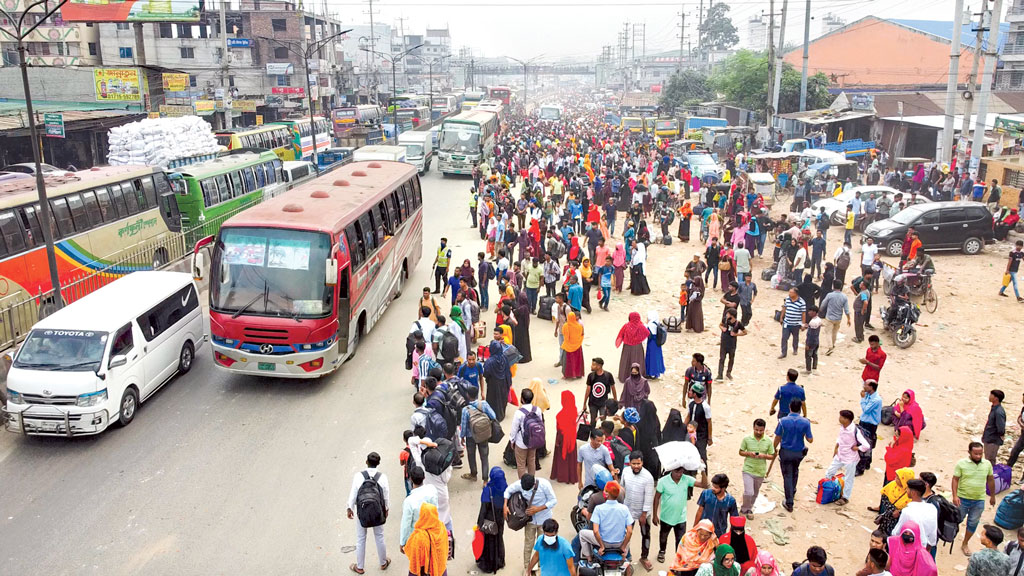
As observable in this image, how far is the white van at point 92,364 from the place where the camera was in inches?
407

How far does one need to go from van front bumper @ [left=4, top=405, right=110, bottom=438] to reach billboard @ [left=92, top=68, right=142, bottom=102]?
34749 mm

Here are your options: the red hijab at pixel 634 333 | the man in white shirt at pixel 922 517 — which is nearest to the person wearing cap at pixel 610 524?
the man in white shirt at pixel 922 517

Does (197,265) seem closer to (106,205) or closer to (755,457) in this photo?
(106,205)

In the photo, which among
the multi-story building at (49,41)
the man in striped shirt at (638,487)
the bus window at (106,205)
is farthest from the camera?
the multi-story building at (49,41)

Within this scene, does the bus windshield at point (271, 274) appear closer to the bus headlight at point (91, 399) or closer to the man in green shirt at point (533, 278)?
the bus headlight at point (91, 399)

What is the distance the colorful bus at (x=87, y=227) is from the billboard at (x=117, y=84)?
2361 centimetres

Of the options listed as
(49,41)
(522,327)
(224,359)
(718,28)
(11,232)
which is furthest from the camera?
(718,28)

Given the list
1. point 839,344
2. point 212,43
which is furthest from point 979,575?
point 212,43

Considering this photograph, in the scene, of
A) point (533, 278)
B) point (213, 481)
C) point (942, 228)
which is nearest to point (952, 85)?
point (942, 228)

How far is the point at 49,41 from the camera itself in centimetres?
5369

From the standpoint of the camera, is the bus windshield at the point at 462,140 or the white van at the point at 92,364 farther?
the bus windshield at the point at 462,140

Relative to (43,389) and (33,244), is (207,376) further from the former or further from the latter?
(33,244)

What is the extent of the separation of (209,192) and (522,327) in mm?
12202

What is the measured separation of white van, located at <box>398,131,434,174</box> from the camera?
38.7 metres
